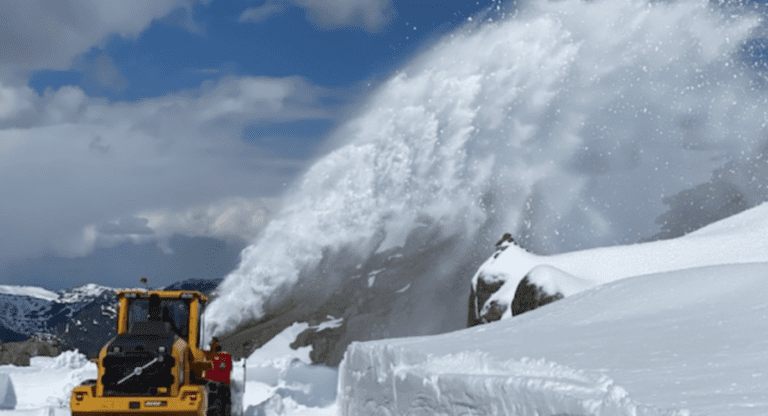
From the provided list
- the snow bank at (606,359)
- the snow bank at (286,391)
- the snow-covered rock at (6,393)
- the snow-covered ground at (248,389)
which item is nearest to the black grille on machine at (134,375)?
the snow bank at (286,391)

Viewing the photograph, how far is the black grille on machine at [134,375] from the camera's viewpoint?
336 inches

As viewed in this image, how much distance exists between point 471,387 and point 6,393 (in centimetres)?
1293

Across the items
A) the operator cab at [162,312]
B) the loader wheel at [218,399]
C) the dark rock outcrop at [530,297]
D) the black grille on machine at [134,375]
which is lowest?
the loader wheel at [218,399]

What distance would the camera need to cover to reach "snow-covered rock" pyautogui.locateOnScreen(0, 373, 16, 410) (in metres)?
14.8

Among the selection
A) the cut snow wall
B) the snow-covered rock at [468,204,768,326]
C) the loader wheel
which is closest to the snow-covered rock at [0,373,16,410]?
the loader wheel

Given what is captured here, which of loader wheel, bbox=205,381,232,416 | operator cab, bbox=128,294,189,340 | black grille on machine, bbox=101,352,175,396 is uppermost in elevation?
operator cab, bbox=128,294,189,340

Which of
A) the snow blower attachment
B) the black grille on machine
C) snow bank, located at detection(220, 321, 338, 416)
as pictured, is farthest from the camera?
snow bank, located at detection(220, 321, 338, 416)

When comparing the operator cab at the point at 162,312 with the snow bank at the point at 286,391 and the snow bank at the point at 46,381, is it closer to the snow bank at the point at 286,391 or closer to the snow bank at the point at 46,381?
the snow bank at the point at 286,391

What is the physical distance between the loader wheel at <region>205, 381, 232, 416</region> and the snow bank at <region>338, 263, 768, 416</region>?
1.80 metres

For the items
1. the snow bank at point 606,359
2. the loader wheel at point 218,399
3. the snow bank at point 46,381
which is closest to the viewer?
the snow bank at point 606,359

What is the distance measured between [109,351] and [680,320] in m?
6.32

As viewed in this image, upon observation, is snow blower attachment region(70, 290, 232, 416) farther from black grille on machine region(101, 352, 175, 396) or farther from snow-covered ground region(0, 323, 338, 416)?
snow-covered ground region(0, 323, 338, 416)

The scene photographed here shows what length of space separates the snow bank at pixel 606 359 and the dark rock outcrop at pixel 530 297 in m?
6.11

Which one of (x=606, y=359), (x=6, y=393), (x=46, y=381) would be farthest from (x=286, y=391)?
(x=606, y=359)
